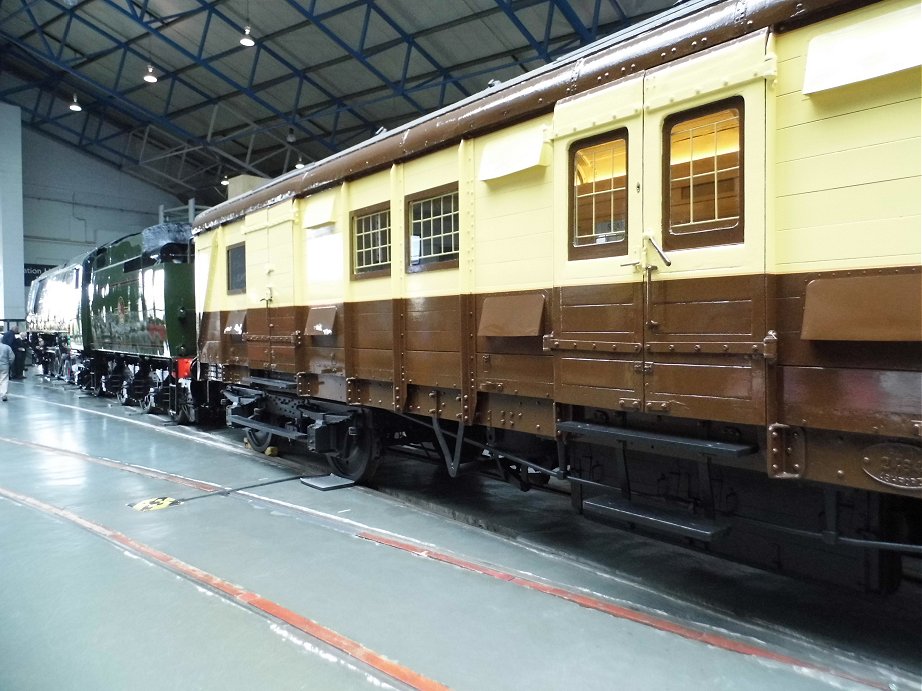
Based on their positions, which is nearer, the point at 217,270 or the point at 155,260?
the point at 217,270

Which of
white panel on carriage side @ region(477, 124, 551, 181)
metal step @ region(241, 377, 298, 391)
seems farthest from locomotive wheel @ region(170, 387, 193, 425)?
white panel on carriage side @ region(477, 124, 551, 181)

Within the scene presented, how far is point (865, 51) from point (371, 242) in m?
Answer: 4.20

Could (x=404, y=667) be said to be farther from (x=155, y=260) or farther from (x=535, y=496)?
(x=155, y=260)

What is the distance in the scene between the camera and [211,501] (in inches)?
247

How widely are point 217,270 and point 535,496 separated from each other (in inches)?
220

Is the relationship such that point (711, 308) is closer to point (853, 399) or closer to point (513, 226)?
point (853, 399)

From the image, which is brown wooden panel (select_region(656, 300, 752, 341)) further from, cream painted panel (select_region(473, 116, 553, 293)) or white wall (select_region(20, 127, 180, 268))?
white wall (select_region(20, 127, 180, 268))

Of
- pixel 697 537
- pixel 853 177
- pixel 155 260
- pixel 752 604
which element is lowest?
pixel 752 604

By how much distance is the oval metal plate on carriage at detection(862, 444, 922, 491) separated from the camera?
2.76m

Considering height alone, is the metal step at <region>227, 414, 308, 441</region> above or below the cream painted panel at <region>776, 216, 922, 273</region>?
below

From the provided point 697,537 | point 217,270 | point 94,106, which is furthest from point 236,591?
point 94,106

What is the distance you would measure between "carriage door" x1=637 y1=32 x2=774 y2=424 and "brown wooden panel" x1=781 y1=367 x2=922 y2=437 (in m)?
0.15

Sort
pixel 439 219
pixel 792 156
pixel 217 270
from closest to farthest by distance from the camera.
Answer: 1. pixel 792 156
2. pixel 439 219
3. pixel 217 270

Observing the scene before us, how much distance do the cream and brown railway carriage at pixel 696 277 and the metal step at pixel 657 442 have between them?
0.02m
